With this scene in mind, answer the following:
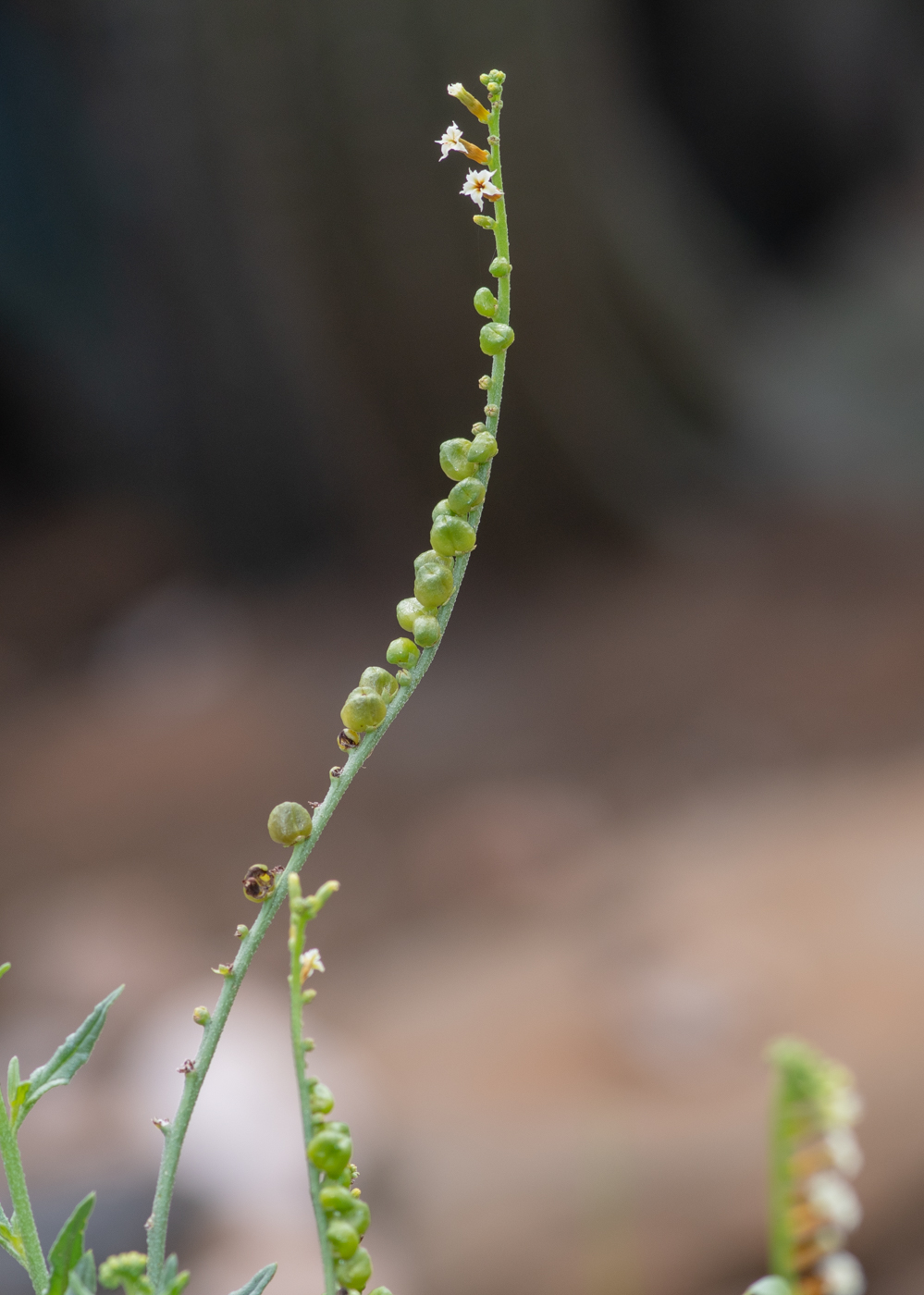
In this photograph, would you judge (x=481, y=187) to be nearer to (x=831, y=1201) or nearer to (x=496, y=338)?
(x=496, y=338)

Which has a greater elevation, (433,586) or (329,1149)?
(433,586)

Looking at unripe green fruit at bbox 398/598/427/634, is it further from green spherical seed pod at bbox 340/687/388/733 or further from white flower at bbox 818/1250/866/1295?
white flower at bbox 818/1250/866/1295

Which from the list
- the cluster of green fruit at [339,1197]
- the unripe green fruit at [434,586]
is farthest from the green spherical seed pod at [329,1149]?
the unripe green fruit at [434,586]

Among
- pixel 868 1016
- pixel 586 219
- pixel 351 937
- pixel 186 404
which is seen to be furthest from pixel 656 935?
pixel 186 404

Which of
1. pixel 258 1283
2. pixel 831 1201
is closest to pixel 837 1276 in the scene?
pixel 831 1201

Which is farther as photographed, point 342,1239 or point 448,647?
point 448,647

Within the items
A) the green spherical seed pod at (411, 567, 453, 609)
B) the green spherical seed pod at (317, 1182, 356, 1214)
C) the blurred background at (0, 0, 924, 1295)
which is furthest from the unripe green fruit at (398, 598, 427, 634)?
the blurred background at (0, 0, 924, 1295)
